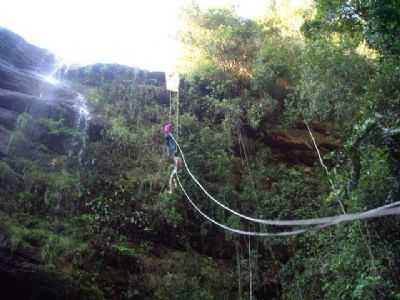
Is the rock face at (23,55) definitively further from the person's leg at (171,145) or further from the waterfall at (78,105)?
the person's leg at (171,145)

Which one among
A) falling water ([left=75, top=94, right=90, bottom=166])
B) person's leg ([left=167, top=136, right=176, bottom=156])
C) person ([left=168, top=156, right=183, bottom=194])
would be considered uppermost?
falling water ([left=75, top=94, right=90, bottom=166])

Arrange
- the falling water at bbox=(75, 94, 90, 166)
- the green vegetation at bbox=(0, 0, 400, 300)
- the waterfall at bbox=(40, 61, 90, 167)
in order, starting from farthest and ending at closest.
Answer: the waterfall at bbox=(40, 61, 90, 167), the falling water at bbox=(75, 94, 90, 166), the green vegetation at bbox=(0, 0, 400, 300)

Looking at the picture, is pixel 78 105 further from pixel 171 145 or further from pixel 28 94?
pixel 171 145

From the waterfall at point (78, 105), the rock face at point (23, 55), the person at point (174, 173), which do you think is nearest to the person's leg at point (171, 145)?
the person at point (174, 173)

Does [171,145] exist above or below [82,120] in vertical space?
below

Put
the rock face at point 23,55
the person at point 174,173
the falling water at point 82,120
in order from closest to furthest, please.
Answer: the person at point 174,173 → the falling water at point 82,120 → the rock face at point 23,55

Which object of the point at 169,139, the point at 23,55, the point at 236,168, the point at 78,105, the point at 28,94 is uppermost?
the point at 23,55

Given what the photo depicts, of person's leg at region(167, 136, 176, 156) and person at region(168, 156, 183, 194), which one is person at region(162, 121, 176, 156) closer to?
person's leg at region(167, 136, 176, 156)

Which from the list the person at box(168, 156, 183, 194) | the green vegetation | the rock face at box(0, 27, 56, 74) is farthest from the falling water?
the rock face at box(0, 27, 56, 74)

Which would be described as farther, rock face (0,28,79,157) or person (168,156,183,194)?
rock face (0,28,79,157)

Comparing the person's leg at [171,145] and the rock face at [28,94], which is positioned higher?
the rock face at [28,94]

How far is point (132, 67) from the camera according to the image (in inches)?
433

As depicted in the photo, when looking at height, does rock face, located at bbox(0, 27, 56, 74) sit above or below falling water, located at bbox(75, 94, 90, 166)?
above

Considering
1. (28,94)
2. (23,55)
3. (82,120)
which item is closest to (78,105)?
(82,120)
